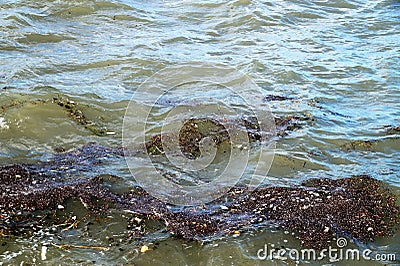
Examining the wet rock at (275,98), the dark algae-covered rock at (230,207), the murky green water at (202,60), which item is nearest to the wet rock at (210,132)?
the murky green water at (202,60)

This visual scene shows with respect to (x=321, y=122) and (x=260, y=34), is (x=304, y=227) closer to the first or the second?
(x=321, y=122)

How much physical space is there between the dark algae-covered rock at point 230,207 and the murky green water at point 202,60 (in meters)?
0.26

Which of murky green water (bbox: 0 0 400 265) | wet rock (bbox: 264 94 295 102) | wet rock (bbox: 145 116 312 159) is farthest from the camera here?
wet rock (bbox: 264 94 295 102)

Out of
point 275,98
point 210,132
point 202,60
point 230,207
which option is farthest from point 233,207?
point 202,60

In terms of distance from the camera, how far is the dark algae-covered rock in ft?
19.9

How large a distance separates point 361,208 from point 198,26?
35.1ft

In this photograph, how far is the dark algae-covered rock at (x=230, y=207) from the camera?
6.06m

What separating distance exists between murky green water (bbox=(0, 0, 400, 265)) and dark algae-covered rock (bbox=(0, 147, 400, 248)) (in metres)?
0.26

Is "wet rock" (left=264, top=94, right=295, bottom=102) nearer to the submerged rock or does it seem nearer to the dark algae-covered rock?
the dark algae-covered rock

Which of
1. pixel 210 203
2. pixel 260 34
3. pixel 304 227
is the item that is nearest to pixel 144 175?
pixel 210 203

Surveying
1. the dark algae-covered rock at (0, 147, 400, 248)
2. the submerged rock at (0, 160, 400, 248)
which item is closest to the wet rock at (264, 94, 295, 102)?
the dark algae-covered rock at (0, 147, 400, 248)

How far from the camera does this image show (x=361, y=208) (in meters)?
6.66

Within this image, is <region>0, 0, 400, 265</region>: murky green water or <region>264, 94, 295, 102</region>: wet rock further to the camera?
<region>264, 94, 295, 102</region>: wet rock

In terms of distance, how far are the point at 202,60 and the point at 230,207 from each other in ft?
22.7
